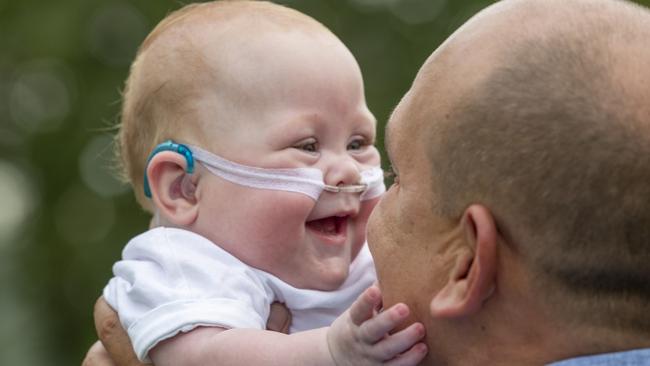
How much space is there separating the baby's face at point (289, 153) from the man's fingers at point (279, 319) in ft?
0.31

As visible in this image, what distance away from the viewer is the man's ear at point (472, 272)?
11.1ft

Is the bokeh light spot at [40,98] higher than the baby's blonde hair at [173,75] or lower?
lower

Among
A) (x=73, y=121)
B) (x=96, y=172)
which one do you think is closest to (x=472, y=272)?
(x=96, y=172)

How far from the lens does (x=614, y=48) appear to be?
333 centimetres

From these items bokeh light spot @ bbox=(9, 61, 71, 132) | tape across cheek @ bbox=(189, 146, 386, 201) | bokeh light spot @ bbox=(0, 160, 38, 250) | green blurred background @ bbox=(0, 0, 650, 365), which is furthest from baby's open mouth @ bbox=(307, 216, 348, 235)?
bokeh light spot @ bbox=(9, 61, 71, 132)

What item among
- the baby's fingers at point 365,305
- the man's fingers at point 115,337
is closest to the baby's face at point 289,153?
the man's fingers at point 115,337

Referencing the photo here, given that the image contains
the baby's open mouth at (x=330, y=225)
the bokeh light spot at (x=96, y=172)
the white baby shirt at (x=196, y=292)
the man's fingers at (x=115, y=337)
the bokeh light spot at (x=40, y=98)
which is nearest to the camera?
the white baby shirt at (x=196, y=292)

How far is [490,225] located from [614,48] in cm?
54

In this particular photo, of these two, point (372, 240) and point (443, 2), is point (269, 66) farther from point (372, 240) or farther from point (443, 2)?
point (443, 2)

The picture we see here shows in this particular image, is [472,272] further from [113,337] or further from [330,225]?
[113,337]

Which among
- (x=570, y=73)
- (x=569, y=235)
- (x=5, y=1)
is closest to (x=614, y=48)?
(x=570, y=73)

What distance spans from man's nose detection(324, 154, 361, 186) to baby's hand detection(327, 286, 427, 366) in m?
0.75

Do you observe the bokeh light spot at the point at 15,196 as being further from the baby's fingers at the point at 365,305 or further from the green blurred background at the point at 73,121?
the baby's fingers at the point at 365,305

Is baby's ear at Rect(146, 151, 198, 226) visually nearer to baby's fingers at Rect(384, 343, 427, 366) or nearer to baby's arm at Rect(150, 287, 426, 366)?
baby's arm at Rect(150, 287, 426, 366)
